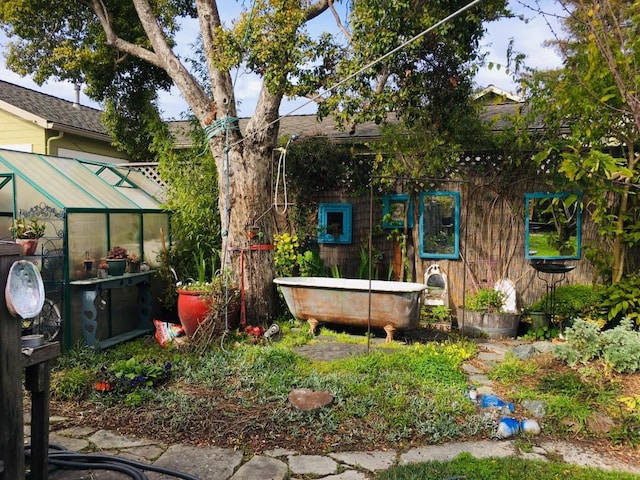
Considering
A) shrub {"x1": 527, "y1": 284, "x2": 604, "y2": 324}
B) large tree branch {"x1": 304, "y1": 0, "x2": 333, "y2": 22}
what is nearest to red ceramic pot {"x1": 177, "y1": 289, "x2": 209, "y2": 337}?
large tree branch {"x1": 304, "y1": 0, "x2": 333, "y2": 22}

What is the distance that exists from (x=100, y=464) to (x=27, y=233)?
3.09 m

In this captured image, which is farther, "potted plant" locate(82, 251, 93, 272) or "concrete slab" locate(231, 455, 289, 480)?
"potted plant" locate(82, 251, 93, 272)

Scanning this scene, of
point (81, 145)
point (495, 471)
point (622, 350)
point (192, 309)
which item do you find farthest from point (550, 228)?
point (81, 145)

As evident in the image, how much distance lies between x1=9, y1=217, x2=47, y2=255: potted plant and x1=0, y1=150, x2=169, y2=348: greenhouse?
0.02 metres

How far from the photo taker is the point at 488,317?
6297 mm

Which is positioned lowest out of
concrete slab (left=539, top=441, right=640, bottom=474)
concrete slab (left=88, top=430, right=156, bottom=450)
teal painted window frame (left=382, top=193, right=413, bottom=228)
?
concrete slab (left=88, top=430, right=156, bottom=450)

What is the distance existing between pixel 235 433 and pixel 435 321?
4.07 m

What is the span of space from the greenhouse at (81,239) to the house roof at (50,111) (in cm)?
427

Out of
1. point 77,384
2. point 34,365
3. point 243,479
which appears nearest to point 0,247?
point 34,365

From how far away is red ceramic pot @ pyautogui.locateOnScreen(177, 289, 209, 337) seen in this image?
561 cm

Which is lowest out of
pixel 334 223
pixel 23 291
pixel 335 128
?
pixel 23 291

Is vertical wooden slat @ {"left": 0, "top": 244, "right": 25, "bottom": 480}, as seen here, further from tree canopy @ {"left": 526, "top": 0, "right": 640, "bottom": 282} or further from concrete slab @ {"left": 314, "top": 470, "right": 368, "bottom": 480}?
tree canopy @ {"left": 526, "top": 0, "right": 640, "bottom": 282}

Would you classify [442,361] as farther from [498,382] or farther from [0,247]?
[0,247]

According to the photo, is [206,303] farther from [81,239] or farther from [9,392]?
[9,392]
